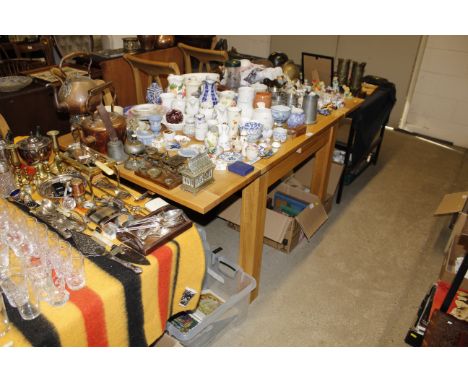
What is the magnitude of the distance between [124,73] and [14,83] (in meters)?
0.86

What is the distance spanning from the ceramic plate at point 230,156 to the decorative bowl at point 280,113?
411mm

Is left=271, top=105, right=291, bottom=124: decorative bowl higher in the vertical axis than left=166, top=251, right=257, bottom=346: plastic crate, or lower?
higher

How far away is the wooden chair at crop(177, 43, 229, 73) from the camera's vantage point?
3.06 meters

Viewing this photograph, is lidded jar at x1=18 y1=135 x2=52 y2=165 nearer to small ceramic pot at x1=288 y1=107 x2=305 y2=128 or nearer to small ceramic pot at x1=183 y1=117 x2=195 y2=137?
small ceramic pot at x1=183 y1=117 x2=195 y2=137

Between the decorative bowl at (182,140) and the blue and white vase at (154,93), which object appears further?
the blue and white vase at (154,93)

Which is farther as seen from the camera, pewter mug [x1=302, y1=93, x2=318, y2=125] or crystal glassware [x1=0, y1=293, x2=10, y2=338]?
pewter mug [x1=302, y1=93, x2=318, y2=125]

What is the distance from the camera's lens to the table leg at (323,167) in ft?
8.20

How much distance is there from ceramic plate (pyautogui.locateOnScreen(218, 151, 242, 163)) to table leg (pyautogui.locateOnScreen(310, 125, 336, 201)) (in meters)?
0.82

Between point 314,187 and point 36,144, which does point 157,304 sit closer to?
point 36,144

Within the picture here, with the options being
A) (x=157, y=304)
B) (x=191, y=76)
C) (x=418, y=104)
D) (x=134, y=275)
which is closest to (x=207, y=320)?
(x=157, y=304)

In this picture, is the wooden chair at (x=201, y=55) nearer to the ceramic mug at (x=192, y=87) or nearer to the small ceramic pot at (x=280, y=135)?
the ceramic mug at (x=192, y=87)

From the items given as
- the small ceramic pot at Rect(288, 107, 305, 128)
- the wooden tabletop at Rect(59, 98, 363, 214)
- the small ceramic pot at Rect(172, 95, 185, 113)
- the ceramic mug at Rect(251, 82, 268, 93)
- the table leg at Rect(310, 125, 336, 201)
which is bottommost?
the table leg at Rect(310, 125, 336, 201)

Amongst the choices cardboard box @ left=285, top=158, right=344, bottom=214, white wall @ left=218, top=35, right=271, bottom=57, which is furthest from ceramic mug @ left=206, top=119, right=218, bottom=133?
white wall @ left=218, top=35, right=271, bottom=57

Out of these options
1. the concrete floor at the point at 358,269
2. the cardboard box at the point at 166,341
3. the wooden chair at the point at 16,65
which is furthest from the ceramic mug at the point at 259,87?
the wooden chair at the point at 16,65
